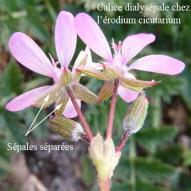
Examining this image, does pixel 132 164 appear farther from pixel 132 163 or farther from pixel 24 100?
pixel 24 100

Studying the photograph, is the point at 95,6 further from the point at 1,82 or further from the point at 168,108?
the point at 168,108

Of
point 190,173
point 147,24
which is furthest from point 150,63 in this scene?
point 190,173

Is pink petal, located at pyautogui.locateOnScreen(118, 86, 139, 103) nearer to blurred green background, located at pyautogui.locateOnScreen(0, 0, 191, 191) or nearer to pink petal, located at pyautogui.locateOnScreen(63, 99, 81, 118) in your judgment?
pink petal, located at pyautogui.locateOnScreen(63, 99, 81, 118)

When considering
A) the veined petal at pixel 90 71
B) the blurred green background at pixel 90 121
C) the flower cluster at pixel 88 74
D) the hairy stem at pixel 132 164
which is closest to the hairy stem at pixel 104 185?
the flower cluster at pixel 88 74

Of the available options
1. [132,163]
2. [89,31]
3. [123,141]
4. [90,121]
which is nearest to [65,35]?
[89,31]

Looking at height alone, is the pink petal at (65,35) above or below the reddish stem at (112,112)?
above

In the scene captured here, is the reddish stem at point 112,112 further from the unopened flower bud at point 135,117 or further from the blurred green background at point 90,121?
the blurred green background at point 90,121
